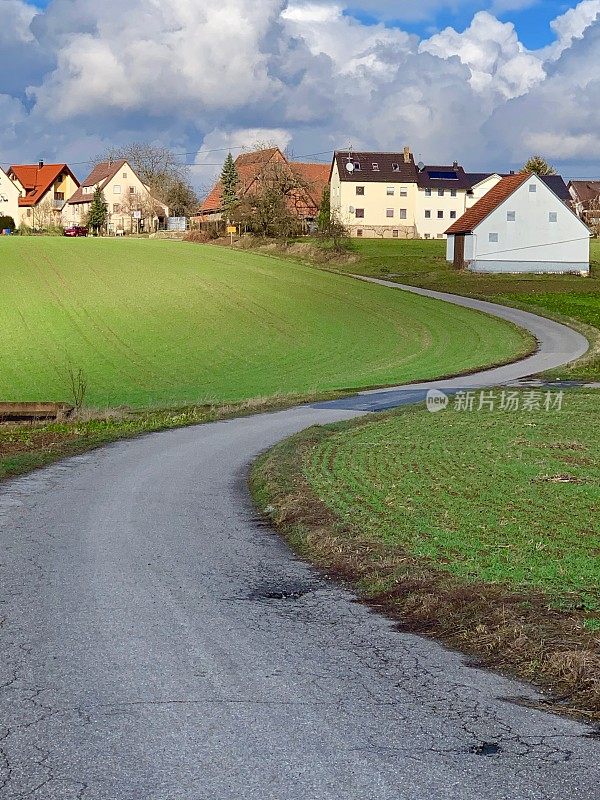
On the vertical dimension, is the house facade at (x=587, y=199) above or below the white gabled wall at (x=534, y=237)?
above

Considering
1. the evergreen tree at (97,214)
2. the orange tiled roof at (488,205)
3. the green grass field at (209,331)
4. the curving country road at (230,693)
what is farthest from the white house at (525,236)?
the curving country road at (230,693)

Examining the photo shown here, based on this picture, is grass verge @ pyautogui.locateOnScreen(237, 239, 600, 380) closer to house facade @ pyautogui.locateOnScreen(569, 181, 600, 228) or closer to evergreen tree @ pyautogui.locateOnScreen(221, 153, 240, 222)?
evergreen tree @ pyautogui.locateOnScreen(221, 153, 240, 222)

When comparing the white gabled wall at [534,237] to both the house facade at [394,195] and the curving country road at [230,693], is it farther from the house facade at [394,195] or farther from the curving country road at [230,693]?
the curving country road at [230,693]

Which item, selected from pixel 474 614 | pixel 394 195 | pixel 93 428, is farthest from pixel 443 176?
pixel 474 614

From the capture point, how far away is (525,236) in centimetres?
8431

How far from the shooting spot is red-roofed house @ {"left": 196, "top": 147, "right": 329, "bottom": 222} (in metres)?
102

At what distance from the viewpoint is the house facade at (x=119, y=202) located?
5089 inches

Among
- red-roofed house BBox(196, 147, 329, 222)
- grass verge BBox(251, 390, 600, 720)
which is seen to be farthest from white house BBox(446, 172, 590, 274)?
grass verge BBox(251, 390, 600, 720)

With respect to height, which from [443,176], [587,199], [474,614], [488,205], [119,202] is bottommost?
[474,614]

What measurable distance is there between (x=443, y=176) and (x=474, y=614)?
12379cm

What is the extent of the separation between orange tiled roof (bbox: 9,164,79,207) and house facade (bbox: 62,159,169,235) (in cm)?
496

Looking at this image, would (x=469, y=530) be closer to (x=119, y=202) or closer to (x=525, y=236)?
(x=525, y=236)

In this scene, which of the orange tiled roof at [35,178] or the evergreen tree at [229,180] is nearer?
the evergreen tree at [229,180]

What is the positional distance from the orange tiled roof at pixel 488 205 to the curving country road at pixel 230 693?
7348 centimetres
